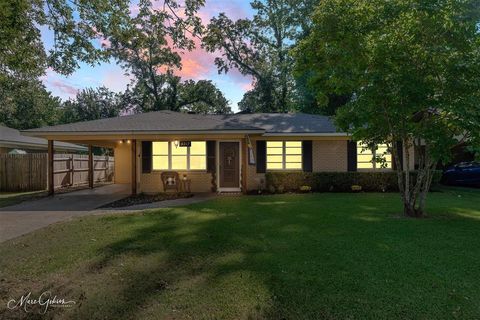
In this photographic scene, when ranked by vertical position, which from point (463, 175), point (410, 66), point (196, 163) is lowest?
point (463, 175)

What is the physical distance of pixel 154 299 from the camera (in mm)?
4008

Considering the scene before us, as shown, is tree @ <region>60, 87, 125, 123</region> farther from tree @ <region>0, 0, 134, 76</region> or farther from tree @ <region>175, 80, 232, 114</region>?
tree @ <region>0, 0, 134, 76</region>

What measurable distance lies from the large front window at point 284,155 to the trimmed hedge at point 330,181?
77cm

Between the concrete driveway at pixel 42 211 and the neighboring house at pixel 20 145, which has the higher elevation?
the neighboring house at pixel 20 145

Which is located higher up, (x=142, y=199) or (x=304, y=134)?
(x=304, y=134)

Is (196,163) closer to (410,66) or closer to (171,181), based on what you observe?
(171,181)

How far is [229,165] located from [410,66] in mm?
8846

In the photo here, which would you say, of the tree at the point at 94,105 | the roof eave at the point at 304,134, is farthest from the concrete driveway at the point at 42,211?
the tree at the point at 94,105

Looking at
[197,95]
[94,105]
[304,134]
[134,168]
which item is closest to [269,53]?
[197,95]

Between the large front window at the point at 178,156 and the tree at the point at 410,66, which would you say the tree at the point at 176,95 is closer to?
the large front window at the point at 178,156

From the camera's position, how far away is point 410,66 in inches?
305

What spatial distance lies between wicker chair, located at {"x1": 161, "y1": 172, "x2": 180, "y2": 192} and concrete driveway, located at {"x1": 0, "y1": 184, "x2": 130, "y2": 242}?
187 centimetres

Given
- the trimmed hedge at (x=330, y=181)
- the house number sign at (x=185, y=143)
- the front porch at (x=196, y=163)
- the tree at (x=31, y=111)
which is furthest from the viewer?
the tree at (x=31, y=111)

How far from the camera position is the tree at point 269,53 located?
26.6 m
